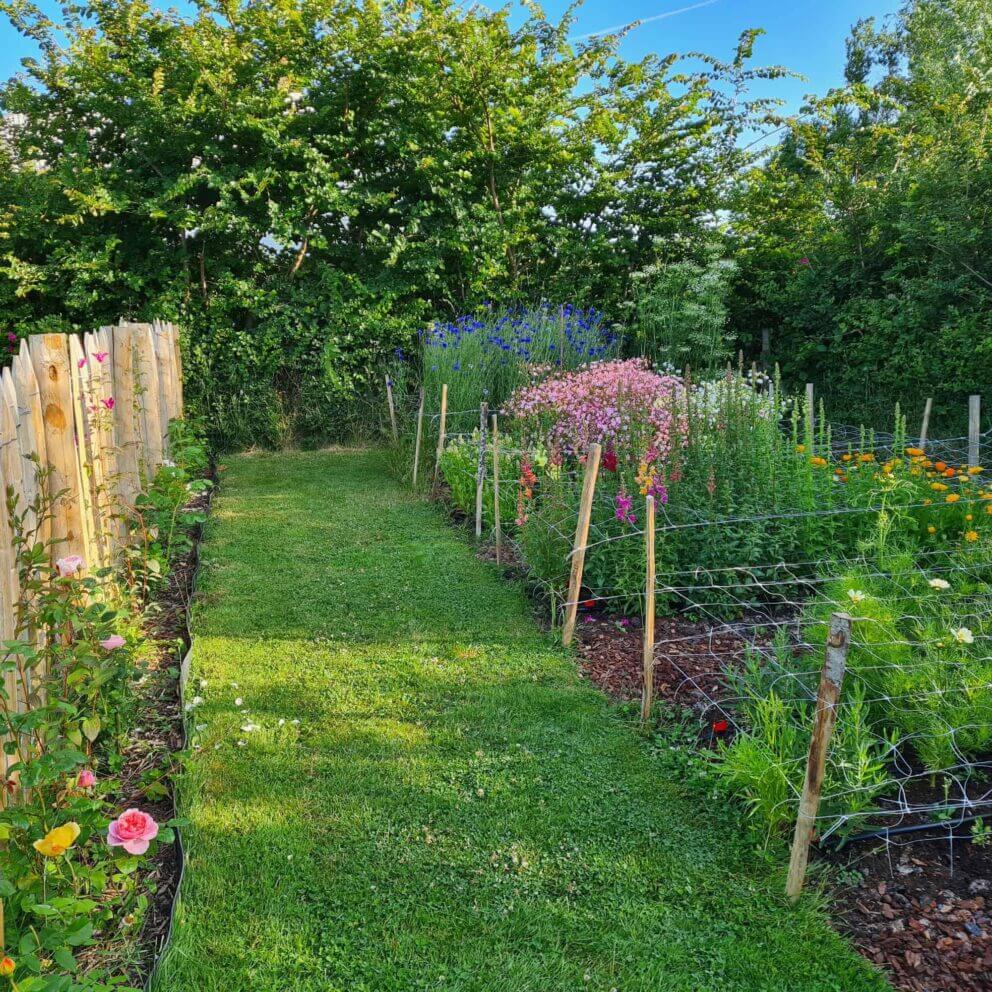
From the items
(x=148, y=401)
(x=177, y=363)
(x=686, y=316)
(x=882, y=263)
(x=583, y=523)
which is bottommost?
(x=583, y=523)

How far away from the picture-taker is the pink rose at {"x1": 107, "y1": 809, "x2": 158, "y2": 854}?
5.53 feet

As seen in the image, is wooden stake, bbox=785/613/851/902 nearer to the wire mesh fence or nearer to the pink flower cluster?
the wire mesh fence

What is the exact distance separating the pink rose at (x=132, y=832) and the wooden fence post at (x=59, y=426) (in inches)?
56.1

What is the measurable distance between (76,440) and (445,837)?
2248 mm

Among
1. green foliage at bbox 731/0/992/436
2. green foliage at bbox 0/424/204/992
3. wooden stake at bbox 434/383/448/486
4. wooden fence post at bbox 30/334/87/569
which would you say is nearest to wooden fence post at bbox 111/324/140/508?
wooden fence post at bbox 30/334/87/569

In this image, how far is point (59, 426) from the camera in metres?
2.87

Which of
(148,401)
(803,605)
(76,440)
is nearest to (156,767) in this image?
(76,440)

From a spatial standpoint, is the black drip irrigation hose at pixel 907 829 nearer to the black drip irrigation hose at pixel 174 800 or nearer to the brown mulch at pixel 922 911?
the brown mulch at pixel 922 911

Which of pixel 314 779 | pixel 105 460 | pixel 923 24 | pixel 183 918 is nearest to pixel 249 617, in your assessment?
pixel 105 460

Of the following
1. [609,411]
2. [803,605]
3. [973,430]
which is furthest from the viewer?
[609,411]

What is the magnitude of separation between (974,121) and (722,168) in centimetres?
294

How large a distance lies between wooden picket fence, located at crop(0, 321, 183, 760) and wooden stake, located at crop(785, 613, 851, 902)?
220 centimetres

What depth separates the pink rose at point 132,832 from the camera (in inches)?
66.3

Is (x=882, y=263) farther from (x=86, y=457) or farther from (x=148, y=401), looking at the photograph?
(x=86, y=457)
